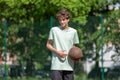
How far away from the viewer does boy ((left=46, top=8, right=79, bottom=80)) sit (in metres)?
7.99

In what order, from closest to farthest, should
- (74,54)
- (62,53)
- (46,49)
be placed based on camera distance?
(62,53)
(74,54)
(46,49)

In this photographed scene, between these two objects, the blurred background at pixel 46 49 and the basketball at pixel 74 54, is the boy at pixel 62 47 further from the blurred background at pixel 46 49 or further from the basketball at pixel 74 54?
the blurred background at pixel 46 49

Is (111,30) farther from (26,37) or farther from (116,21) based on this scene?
(26,37)

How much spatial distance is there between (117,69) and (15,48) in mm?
3667

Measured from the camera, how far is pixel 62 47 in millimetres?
8055

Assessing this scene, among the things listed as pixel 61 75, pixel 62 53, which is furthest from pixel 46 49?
pixel 62 53

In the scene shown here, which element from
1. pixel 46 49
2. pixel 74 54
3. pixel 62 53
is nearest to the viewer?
pixel 62 53

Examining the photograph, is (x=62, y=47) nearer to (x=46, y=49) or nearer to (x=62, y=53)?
(x=62, y=53)

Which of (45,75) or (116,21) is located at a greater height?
(116,21)

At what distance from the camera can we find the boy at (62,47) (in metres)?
7.99

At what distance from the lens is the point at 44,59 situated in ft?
54.2

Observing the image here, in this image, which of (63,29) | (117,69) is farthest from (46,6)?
(63,29)

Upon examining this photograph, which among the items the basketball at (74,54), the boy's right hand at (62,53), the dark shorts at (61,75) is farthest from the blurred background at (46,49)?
the boy's right hand at (62,53)

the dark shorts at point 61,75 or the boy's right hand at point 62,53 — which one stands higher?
the boy's right hand at point 62,53
